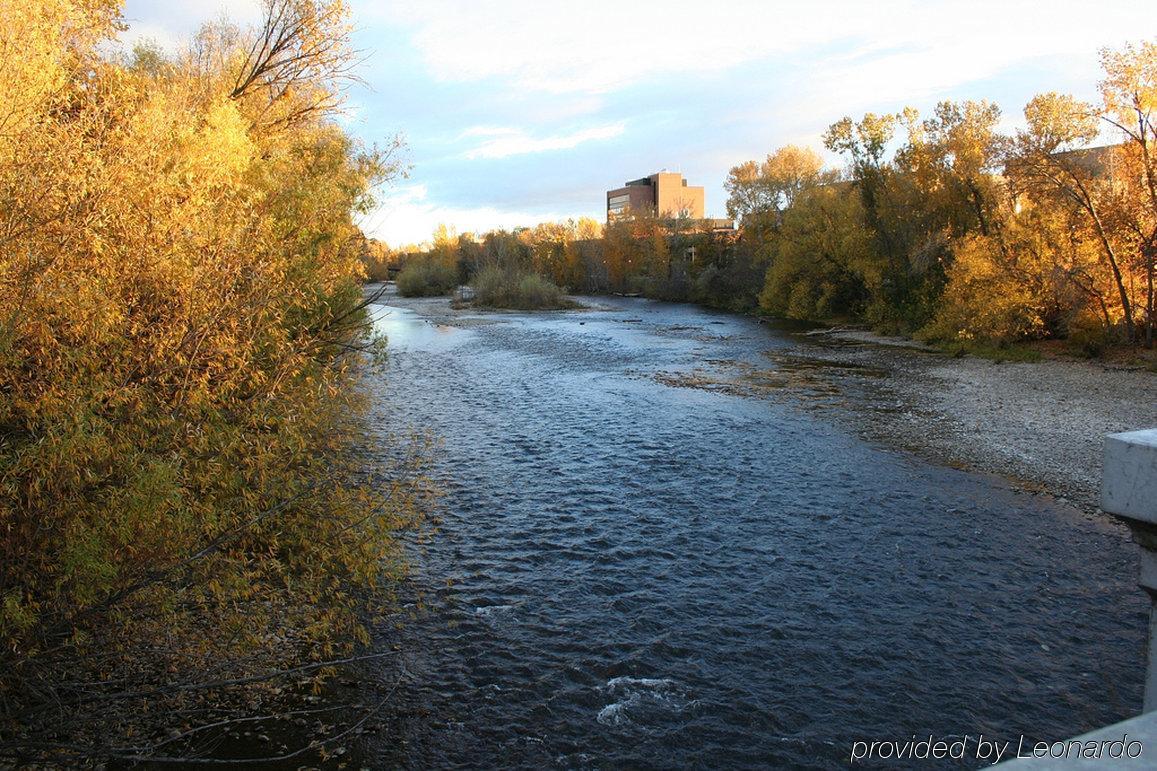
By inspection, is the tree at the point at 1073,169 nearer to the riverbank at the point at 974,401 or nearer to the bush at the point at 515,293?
the riverbank at the point at 974,401

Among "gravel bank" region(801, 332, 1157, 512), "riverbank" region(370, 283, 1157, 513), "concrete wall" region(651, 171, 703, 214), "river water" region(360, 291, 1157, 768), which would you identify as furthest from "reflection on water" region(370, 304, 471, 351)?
"concrete wall" region(651, 171, 703, 214)

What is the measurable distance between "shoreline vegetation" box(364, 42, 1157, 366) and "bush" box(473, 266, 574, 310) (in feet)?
53.4

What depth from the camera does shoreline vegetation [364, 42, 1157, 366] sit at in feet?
104

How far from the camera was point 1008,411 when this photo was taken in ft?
74.5

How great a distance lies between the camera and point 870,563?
11.5m

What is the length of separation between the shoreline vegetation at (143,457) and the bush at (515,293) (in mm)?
70838

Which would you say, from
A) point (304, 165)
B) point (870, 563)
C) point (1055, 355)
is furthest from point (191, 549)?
point (1055, 355)

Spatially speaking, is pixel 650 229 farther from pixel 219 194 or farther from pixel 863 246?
pixel 219 194

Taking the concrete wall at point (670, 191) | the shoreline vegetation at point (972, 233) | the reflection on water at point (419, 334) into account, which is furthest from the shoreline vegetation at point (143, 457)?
the concrete wall at point (670, 191)

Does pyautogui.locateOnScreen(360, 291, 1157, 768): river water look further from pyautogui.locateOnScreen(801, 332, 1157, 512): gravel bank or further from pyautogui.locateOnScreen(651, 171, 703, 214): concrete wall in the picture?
pyautogui.locateOnScreen(651, 171, 703, 214): concrete wall

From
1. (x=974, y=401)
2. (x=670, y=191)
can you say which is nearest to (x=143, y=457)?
(x=974, y=401)

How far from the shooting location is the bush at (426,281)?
354ft

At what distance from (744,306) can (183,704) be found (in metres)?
66.4

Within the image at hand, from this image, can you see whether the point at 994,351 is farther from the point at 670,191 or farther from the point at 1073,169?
the point at 670,191
